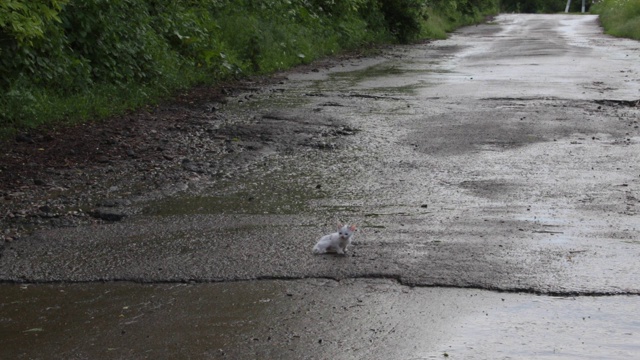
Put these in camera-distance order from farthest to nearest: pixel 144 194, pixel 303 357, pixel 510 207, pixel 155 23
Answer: pixel 155 23, pixel 144 194, pixel 510 207, pixel 303 357

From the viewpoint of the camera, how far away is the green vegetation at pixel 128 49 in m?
10.0

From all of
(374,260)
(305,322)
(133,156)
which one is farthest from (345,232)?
(133,156)

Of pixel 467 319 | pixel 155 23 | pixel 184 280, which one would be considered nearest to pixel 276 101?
pixel 155 23

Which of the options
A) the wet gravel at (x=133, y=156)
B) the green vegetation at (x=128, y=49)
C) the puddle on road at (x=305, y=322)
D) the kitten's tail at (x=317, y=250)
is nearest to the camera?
the puddle on road at (x=305, y=322)

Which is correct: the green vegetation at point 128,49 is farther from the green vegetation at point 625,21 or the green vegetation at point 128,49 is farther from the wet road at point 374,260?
the green vegetation at point 625,21

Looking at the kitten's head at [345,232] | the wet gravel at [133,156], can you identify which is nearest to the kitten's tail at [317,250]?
the kitten's head at [345,232]

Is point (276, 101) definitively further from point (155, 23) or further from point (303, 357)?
point (303, 357)

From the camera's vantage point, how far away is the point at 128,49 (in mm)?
12945

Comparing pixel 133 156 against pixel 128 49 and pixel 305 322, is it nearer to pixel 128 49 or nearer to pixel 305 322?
pixel 128 49

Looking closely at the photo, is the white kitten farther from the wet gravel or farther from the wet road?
the wet gravel

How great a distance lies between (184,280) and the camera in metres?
5.41

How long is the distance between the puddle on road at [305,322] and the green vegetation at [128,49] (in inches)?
151

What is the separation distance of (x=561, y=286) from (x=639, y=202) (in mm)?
2347

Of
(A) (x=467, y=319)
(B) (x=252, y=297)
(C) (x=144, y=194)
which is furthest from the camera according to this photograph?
(C) (x=144, y=194)
